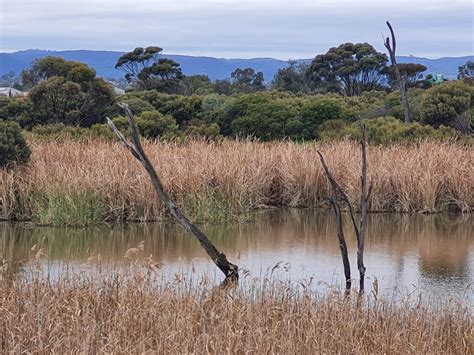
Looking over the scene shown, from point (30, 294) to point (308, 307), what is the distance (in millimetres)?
2336

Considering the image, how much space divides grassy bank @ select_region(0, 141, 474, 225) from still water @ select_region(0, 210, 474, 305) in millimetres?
479

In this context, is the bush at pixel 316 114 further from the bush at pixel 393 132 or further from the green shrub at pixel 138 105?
the green shrub at pixel 138 105

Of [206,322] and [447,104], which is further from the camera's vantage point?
[447,104]

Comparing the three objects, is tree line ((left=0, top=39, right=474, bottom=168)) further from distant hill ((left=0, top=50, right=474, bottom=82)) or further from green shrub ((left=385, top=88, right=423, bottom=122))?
distant hill ((left=0, top=50, right=474, bottom=82))

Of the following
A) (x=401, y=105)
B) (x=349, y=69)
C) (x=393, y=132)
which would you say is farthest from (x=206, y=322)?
(x=349, y=69)

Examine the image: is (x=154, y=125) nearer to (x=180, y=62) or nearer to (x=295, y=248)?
(x=295, y=248)

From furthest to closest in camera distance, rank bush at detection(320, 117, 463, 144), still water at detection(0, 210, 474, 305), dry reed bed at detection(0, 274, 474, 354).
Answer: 1. bush at detection(320, 117, 463, 144)
2. still water at detection(0, 210, 474, 305)
3. dry reed bed at detection(0, 274, 474, 354)

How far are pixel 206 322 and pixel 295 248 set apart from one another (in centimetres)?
533

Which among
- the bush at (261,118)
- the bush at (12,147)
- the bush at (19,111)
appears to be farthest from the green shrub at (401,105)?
the bush at (12,147)

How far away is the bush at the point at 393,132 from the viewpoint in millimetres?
21625

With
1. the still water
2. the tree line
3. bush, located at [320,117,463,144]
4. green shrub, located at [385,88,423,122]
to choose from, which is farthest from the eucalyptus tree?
the still water

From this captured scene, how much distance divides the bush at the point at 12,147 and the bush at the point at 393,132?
8.17 m

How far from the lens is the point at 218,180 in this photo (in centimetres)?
1574

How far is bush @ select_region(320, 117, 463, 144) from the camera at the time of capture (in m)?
21.6
